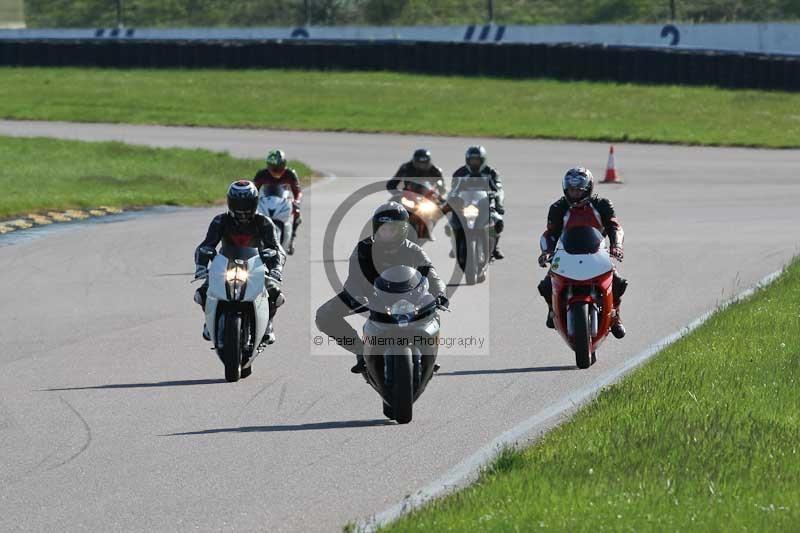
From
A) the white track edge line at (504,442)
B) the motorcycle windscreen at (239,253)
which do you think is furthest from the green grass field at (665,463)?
the motorcycle windscreen at (239,253)

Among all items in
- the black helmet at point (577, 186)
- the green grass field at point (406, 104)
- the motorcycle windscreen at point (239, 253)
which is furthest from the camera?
the green grass field at point (406, 104)

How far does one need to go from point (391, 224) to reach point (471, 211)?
799 centimetres

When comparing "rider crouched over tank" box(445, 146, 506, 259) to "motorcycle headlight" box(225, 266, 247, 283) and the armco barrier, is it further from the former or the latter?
the armco barrier

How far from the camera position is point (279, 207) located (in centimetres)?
1852

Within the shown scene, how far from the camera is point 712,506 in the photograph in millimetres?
7141

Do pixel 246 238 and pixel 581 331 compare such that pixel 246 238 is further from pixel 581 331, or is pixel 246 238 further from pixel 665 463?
pixel 665 463

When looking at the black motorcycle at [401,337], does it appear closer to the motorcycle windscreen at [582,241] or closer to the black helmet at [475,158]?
the motorcycle windscreen at [582,241]

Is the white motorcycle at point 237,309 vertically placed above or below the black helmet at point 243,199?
below

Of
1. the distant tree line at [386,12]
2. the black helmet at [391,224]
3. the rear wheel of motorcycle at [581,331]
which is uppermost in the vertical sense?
the black helmet at [391,224]

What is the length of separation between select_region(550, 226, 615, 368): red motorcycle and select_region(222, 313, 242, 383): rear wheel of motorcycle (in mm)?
2584

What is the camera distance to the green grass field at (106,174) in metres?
27.3

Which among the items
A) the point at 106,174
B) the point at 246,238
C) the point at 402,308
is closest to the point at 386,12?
the point at 106,174

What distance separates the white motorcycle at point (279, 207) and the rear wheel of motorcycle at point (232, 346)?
7053mm

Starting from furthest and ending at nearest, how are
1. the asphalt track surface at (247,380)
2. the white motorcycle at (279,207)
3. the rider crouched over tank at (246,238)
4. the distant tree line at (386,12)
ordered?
the distant tree line at (386,12)
the white motorcycle at (279,207)
the rider crouched over tank at (246,238)
the asphalt track surface at (247,380)
